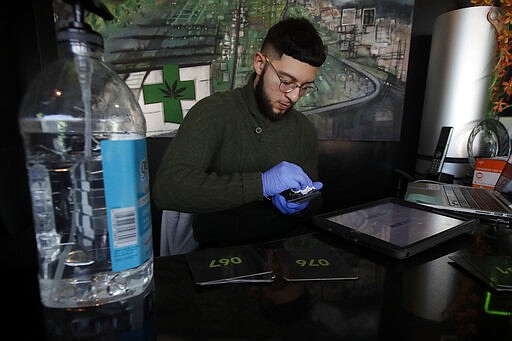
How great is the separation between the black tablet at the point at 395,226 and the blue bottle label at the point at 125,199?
407 millimetres

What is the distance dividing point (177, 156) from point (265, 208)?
387 mm

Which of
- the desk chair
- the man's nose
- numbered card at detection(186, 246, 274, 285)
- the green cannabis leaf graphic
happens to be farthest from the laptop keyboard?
the green cannabis leaf graphic

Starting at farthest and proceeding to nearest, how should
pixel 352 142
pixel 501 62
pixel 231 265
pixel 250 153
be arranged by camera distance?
pixel 352 142 → pixel 501 62 → pixel 250 153 → pixel 231 265

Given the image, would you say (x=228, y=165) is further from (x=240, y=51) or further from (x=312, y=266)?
(x=240, y=51)

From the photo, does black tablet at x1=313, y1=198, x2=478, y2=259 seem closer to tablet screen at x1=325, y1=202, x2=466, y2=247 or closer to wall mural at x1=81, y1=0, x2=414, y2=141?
tablet screen at x1=325, y1=202, x2=466, y2=247

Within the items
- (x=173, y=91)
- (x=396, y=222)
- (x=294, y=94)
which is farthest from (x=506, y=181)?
(x=173, y=91)

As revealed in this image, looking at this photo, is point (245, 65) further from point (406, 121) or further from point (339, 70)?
point (406, 121)

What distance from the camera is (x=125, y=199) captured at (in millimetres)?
367

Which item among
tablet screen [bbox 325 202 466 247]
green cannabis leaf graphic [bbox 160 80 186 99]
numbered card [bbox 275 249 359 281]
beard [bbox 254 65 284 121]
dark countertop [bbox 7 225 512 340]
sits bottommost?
dark countertop [bbox 7 225 512 340]

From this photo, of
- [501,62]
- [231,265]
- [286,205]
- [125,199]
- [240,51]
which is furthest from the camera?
[240,51]

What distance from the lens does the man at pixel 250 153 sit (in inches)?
35.3

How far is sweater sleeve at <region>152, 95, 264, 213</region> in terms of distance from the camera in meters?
0.89

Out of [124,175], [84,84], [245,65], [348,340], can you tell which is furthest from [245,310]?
[245,65]

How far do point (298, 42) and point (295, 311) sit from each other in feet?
2.73
